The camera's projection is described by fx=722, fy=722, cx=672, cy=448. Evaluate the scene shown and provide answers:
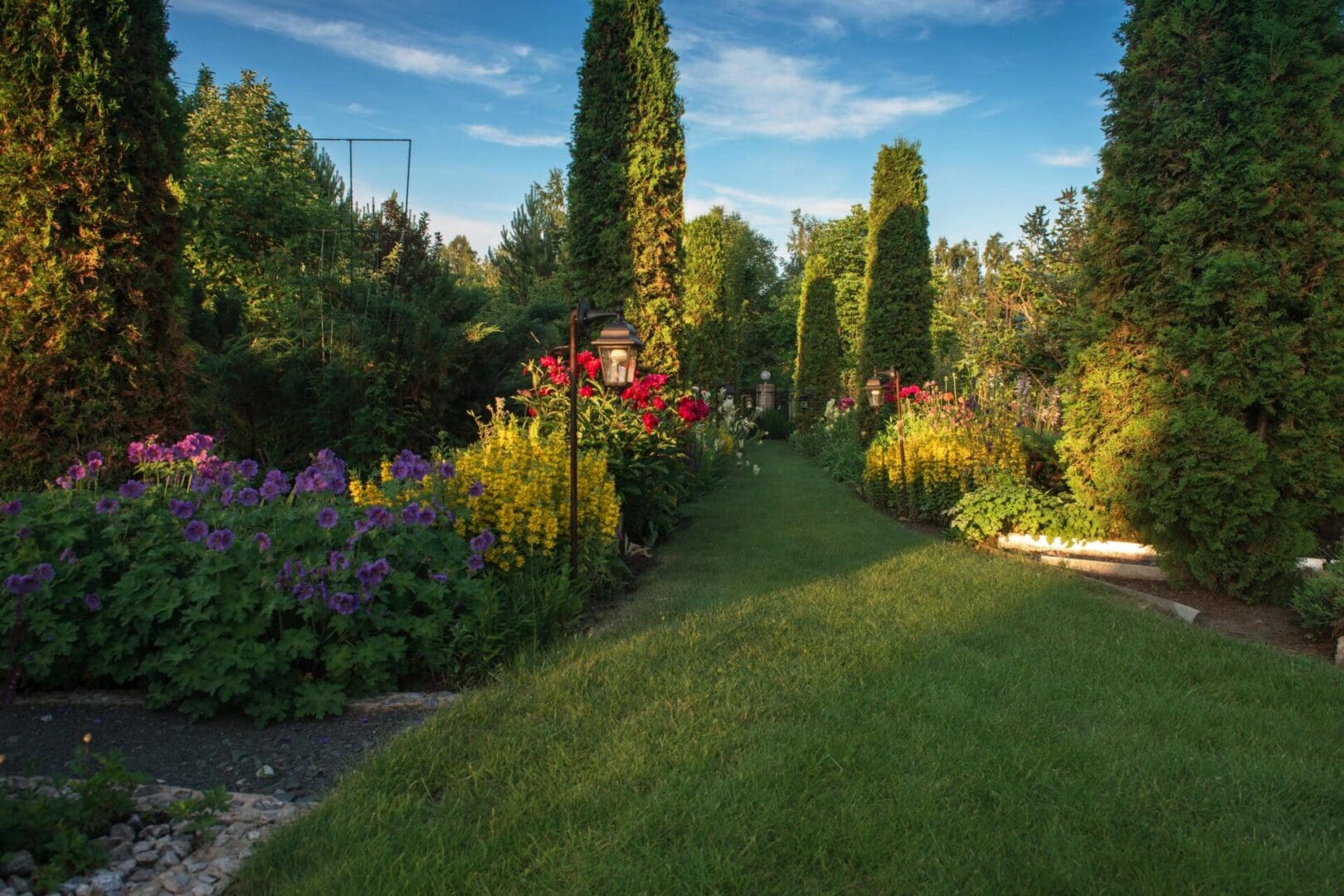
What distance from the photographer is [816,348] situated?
66.0 ft

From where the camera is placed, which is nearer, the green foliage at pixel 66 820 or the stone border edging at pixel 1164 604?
the green foliage at pixel 66 820

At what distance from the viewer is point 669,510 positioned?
6.57 m

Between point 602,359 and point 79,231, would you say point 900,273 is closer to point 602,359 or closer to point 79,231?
point 602,359

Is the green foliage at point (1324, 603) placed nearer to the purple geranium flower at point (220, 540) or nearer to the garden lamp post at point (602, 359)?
the garden lamp post at point (602, 359)

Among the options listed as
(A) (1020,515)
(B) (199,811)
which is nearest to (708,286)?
(A) (1020,515)

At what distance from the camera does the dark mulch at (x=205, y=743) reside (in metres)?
2.25

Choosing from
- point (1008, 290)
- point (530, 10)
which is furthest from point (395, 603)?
point (1008, 290)

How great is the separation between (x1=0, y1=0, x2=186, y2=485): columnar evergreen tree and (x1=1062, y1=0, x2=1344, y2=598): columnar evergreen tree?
5998 millimetres

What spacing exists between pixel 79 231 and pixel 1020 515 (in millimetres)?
6535

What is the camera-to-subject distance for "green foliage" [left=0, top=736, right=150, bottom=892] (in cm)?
166

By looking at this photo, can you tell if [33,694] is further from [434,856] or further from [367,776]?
[434,856]

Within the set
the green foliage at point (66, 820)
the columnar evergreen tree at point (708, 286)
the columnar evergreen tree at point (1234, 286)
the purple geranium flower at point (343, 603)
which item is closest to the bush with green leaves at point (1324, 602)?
the columnar evergreen tree at point (1234, 286)

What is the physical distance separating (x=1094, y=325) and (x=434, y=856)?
199 inches

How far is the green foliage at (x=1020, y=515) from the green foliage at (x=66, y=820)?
18.4ft
